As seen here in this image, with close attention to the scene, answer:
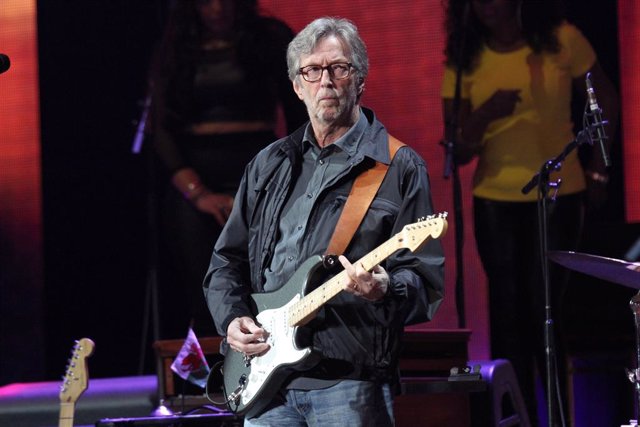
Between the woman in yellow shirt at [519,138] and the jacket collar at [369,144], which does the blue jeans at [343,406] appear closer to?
the jacket collar at [369,144]

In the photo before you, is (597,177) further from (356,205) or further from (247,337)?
(247,337)

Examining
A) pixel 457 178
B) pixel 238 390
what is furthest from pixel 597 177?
pixel 238 390

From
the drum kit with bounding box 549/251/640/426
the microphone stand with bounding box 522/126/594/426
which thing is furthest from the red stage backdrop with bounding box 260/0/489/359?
the drum kit with bounding box 549/251/640/426

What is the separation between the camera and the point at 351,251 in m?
2.96

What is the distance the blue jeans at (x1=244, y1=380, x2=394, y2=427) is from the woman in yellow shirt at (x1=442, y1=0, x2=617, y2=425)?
3.16 m

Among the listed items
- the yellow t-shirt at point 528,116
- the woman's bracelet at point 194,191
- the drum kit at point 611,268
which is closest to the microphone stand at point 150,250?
the woman's bracelet at point 194,191

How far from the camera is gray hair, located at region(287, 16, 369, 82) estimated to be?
3.14 m

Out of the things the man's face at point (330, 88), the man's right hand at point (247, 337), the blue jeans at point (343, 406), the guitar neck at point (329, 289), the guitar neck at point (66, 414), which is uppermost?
the man's face at point (330, 88)

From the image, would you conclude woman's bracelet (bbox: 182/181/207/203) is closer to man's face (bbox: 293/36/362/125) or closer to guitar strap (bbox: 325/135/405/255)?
man's face (bbox: 293/36/362/125)

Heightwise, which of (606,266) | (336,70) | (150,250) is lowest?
(606,266)

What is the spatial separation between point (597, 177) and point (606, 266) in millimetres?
2344

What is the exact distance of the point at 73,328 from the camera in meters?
6.77

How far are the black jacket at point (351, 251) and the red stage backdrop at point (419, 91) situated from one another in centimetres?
300

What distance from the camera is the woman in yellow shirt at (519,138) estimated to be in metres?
5.91
